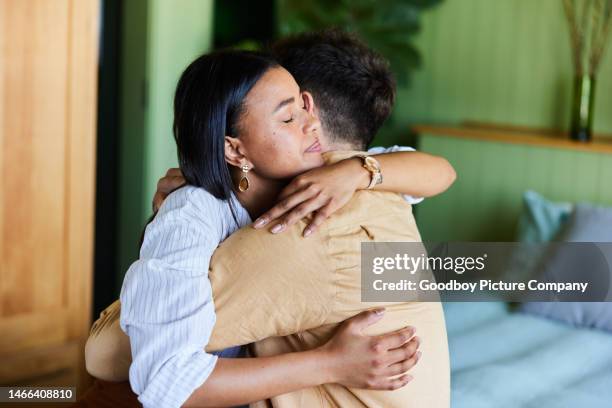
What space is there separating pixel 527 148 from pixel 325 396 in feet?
8.15

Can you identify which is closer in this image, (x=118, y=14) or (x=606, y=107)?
(x=606, y=107)

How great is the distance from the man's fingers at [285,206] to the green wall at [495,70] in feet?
8.56

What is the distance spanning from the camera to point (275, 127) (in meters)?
1.37

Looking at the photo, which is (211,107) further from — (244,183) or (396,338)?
(396,338)

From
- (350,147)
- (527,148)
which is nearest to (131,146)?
(527,148)

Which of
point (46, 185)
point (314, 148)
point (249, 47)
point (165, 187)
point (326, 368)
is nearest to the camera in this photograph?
point (326, 368)

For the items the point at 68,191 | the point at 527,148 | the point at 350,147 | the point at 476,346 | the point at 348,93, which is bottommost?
the point at 476,346

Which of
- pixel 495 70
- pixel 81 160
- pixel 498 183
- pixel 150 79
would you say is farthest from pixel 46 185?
pixel 495 70

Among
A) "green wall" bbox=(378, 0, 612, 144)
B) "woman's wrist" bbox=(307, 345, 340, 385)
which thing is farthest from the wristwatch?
"green wall" bbox=(378, 0, 612, 144)

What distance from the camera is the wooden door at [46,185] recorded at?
2.91m

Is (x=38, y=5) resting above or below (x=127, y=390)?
above

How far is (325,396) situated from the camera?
1.32 metres

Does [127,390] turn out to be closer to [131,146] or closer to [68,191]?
[68,191]

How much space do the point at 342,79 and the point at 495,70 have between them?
8.22ft
